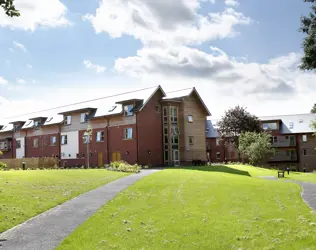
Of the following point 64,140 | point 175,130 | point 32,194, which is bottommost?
point 32,194

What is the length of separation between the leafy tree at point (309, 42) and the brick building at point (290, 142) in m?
47.6

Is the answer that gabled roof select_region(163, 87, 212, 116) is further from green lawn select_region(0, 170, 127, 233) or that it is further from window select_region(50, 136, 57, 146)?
green lawn select_region(0, 170, 127, 233)

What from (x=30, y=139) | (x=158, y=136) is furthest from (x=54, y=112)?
(x=158, y=136)

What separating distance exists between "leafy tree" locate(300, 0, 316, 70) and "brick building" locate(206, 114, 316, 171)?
156ft

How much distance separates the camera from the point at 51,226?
1252cm

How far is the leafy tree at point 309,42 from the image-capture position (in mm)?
24797

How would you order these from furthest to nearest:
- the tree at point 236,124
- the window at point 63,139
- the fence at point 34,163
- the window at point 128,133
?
1. the tree at point 236,124
2. the window at point 63,139
3. the window at point 128,133
4. the fence at point 34,163

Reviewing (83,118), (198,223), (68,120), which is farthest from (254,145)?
(198,223)

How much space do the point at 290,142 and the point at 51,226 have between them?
64.8 metres

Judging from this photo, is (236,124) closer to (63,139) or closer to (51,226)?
(63,139)

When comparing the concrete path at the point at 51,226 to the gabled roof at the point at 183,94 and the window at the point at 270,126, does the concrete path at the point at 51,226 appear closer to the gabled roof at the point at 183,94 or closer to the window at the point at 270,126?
the gabled roof at the point at 183,94

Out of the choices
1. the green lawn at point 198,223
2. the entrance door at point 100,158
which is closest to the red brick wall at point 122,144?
the entrance door at point 100,158

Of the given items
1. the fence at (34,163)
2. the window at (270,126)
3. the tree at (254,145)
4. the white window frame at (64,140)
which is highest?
the window at (270,126)

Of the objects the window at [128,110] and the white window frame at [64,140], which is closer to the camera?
the window at [128,110]
